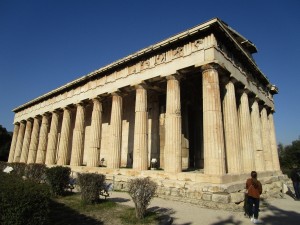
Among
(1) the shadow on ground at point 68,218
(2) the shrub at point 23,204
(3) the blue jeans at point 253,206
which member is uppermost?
(2) the shrub at point 23,204

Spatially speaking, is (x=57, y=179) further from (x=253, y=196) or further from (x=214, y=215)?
(x=253, y=196)

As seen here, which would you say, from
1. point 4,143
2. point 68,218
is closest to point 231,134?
point 68,218

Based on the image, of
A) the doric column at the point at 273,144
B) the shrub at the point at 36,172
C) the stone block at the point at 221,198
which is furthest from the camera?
the doric column at the point at 273,144

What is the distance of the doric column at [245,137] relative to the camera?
14.5m

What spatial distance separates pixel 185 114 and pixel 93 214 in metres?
13.0

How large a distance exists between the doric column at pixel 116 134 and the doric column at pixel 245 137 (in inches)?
328

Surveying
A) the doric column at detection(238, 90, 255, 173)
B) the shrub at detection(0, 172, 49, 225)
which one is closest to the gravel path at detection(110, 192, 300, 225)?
the shrub at detection(0, 172, 49, 225)

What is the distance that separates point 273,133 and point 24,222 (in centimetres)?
2126

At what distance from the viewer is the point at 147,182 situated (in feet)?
26.7

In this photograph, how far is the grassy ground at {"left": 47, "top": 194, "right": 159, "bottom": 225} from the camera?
6863 millimetres

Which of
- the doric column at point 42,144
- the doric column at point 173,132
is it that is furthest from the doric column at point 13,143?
the doric column at point 173,132

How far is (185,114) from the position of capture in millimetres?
19375

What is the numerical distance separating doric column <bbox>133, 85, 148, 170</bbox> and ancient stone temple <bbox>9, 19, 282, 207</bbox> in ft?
0.21

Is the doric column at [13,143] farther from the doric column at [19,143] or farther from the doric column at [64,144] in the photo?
the doric column at [64,144]
